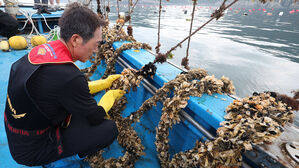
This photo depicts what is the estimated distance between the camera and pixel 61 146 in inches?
64.4

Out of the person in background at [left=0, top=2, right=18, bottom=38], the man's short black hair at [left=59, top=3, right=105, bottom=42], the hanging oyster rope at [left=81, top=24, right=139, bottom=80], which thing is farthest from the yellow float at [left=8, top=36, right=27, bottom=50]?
the man's short black hair at [left=59, top=3, right=105, bottom=42]

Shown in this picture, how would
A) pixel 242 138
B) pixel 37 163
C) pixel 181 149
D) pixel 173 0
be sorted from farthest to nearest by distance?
pixel 173 0
pixel 181 149
pixel 37 163
pixel 242 138

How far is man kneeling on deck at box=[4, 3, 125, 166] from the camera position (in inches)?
51.0

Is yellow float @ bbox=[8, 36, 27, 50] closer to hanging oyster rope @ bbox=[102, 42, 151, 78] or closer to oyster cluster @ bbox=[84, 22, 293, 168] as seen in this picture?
hanging oyster rope @ bbox=[102, 42, 151, 78]

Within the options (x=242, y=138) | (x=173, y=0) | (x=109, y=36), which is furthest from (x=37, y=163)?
(x=173, y=0)

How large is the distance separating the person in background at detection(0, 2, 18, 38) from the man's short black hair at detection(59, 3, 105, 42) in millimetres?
6115

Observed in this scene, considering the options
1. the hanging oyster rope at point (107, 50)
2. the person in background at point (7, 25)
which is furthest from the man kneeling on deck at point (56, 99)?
the person in background at point (7, 25)

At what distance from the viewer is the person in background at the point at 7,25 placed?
555cm

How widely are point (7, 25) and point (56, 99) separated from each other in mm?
6498

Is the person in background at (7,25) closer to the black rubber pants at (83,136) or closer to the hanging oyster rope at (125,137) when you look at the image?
the hanging oyster rope at (125,137)

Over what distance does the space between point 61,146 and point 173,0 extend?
431ft

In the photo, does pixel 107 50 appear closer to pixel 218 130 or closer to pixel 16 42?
pixel 218 130

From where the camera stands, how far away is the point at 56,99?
1.35 meters

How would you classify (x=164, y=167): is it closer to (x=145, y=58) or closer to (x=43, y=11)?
(x=145, y=58)
